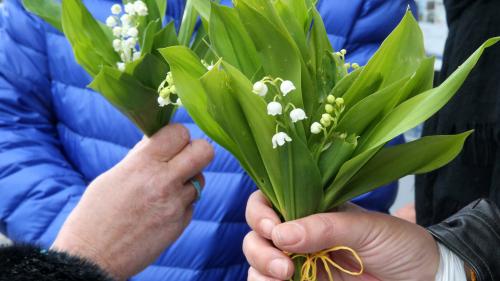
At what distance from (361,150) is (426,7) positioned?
1445mm

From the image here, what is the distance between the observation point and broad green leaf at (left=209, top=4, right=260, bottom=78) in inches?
26.5

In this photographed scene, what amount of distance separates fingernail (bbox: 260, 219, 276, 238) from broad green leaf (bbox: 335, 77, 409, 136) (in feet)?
0.46

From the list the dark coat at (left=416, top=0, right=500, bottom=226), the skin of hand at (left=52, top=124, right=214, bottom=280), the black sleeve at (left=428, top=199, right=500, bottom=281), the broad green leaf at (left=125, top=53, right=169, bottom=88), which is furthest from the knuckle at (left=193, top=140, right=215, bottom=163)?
the dark coat at (left=416, top=0, right=500, bottom=226)

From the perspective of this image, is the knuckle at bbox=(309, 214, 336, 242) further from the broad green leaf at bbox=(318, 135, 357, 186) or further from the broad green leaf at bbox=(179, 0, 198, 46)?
the broad green leaf at bbox=(179, 0, 198, 46)

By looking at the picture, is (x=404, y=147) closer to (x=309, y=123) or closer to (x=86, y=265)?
(x=309, y=123)

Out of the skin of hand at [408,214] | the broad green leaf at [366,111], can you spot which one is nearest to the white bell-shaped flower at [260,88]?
the broad green leaf at [366,111]

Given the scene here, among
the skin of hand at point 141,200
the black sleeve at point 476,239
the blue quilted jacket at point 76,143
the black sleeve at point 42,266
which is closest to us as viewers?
the black sleeve at point 42,266

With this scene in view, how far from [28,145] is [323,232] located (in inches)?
28.7

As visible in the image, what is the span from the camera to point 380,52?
2.22 feet

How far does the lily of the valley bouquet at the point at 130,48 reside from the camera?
0.81 m

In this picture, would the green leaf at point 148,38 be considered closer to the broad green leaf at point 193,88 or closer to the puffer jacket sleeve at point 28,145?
the broad green leaf at point 193,88

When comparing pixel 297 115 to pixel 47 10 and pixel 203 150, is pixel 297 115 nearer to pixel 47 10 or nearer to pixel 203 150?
pixel 203 150

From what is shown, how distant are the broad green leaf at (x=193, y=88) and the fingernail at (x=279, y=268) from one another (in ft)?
0.43

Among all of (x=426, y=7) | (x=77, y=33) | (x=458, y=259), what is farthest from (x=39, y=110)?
(x=426, y=7)
